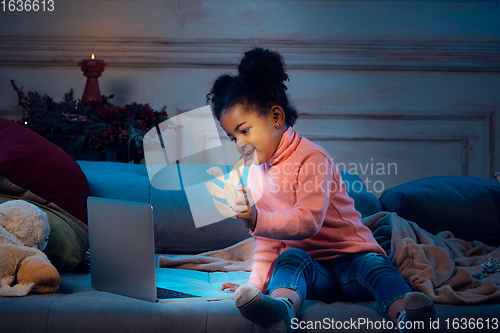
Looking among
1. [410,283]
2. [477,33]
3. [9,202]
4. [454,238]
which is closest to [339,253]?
[410,283]

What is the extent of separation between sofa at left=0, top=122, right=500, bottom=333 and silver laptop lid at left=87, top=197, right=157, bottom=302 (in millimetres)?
33

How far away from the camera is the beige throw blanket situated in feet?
3.22

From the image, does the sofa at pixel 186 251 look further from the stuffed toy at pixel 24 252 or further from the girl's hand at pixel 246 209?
the girl's hand at pixel 246 209

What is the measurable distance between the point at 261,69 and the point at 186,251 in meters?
0.69

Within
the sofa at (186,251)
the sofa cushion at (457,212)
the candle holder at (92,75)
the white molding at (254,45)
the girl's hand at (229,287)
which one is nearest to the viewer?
the sofa at (186,251)

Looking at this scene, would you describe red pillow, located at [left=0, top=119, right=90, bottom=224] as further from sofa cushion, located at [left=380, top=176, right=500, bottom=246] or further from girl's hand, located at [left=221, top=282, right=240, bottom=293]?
sofa cushion, located at [left=380, top=176, right=500, bottom=246]

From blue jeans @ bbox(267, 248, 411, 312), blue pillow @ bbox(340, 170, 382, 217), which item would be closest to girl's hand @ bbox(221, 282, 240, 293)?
blue jeans @ bbox(267, 248, 411, 312)

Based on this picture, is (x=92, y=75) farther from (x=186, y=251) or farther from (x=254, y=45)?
(x=186, y=251)

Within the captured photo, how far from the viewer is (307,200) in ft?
3.22

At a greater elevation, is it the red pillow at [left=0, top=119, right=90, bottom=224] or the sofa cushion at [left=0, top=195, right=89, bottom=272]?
the red pillow at [left=0, top=119, right=90, bottom=224]

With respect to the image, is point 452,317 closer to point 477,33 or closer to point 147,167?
point 147,167

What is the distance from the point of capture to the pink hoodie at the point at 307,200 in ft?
3.33

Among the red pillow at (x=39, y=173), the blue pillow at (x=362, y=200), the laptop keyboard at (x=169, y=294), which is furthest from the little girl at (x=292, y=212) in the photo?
the red pillow at (x=39, y=173)

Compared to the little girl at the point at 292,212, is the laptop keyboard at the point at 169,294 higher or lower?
lower
